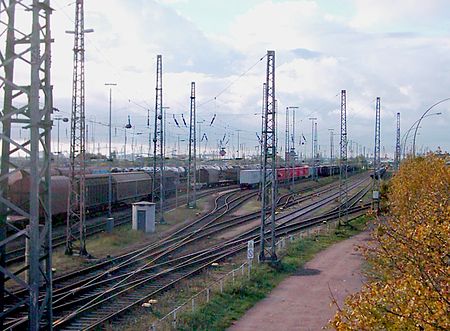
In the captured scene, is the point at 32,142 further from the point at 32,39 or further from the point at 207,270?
the point at 207,270

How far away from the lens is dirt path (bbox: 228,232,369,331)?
2042 centimetres

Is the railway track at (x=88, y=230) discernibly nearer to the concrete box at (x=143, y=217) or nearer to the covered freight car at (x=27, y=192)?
the covered freight car at (x=27, y=192)

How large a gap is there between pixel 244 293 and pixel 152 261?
24.1 ft

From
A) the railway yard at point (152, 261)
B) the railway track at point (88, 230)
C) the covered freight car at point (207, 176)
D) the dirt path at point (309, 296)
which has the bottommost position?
the dirt path at point (309, 296)

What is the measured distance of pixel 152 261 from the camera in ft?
99.1

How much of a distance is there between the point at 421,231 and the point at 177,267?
19.9 m

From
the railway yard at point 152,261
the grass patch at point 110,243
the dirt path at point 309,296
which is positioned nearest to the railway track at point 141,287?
the railway yard at point 152,261

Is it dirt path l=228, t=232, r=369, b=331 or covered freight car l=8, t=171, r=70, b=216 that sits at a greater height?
covered freight car l=8, t=171, r=70, b=216

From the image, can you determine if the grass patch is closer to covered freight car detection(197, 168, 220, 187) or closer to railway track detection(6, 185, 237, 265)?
railway track detection(6, 185, 237, 265)

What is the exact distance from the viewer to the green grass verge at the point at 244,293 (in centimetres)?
1973

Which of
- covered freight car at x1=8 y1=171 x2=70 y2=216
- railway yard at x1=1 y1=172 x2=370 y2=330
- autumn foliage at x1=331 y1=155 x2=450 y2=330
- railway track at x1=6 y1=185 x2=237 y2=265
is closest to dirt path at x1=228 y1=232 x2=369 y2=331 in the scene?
railway yard at x1=1 y1=172 x2=370 y2=330

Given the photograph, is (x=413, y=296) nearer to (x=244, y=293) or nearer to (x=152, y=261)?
(x=244, y=293)

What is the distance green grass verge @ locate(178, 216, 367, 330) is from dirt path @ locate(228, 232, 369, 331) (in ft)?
1.24

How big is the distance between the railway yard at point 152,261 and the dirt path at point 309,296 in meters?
3.98
